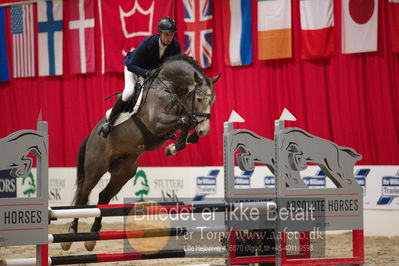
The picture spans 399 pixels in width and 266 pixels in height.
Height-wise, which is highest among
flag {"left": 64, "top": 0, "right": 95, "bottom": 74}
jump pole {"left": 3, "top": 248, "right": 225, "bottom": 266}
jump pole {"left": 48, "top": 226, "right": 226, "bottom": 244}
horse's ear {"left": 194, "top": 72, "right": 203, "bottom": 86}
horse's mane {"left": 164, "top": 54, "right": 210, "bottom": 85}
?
flag {"left": 64, "top": 0, "right": 95, "bottom": 74}

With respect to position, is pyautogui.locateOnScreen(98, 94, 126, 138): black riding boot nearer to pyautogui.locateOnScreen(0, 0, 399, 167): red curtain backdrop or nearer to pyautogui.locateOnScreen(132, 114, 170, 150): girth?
pyautogui.locateOnScreen(132, 114, 170, 150): girth

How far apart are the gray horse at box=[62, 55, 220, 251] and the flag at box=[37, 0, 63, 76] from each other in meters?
5.05

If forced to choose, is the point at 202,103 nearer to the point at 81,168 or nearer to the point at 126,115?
the point at 126,115

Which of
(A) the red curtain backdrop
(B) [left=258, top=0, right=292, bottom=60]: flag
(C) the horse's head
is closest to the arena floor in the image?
(A) the red curtain backdrop

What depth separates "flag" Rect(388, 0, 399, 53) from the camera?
7.45 metres

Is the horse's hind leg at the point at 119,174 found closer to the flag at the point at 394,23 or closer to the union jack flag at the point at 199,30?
the union jack flag at the point at 199,30

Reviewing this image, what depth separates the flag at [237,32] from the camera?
865 cm

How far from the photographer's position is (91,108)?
10.4 metres

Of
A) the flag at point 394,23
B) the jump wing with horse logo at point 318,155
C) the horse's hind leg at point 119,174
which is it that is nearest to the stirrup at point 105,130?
the horse's hind leg at point 119,174

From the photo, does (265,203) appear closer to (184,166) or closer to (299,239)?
(299,239)

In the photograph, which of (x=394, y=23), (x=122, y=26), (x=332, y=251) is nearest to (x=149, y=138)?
(x=332, y=251)

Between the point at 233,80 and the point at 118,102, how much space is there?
11.9ft

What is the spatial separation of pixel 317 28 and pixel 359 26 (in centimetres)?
56

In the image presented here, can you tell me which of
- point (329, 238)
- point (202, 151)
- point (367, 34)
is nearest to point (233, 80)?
point (202, 151)
